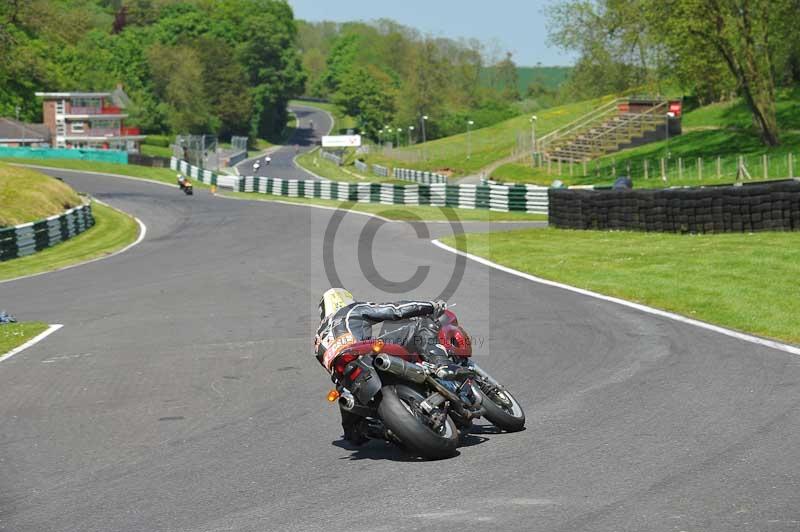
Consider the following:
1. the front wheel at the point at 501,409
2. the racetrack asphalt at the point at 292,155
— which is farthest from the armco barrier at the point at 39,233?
the racetrack asphalt at the point at 292,155

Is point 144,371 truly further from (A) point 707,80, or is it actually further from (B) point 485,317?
(A) point 707,80

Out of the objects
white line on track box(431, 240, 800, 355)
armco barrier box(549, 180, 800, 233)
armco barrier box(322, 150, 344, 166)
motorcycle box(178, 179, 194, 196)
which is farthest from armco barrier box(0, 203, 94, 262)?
armco barrier box(322, 150, 344, 166)

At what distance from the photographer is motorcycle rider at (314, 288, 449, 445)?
820 centimetres

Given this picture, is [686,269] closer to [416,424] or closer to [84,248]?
[416,424]

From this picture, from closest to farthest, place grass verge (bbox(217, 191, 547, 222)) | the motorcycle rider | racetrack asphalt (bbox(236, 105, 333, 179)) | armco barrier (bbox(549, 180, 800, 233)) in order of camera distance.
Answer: the motorcycle rider, armco barrier (bbox(549, 180, 800, 233)), grass verge (bbox(217, 191, 547, 222)), racetrack asphalt (bbox(236, 105, 333, 179))

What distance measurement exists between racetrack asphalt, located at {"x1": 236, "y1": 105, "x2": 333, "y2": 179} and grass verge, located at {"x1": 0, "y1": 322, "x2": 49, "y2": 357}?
75.0 m

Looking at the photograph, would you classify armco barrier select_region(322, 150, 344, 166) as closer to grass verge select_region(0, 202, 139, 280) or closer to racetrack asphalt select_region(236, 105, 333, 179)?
racetrack asphalt select_region(236, 105, 333, 179)

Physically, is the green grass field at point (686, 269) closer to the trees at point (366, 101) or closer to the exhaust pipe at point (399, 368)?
the exhaust pipe at point (399, 368)

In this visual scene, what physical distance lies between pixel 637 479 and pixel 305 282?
561 inches

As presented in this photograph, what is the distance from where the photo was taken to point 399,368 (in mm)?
7867

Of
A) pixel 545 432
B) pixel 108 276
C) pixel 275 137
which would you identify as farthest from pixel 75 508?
pixel 275 137

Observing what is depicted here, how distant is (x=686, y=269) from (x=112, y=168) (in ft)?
226

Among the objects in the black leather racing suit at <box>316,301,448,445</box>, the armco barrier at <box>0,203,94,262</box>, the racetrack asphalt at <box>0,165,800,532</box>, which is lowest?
the racetrack asphalt at <box>0,165,800,532</box>

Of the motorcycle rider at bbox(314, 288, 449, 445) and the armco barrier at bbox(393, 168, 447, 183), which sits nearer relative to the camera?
the motorcycle rider at bbox(314, 288, 449, 445)
